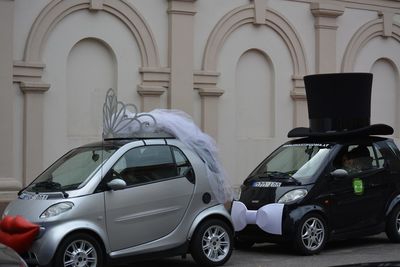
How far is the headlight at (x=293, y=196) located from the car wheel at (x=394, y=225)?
187 centimetres

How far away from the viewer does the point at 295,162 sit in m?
11.9

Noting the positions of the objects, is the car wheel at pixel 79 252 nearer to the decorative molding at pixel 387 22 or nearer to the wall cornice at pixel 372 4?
the wall cornice at pixel 372 4

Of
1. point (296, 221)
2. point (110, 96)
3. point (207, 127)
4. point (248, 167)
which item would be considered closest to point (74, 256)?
point (110, 96)

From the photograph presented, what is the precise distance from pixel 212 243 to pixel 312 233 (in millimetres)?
1842

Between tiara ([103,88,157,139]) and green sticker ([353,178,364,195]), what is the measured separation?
133 inches

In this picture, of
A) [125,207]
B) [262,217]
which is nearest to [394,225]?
[262,217]

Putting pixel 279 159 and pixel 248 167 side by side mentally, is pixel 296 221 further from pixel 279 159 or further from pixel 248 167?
pixel 248 167

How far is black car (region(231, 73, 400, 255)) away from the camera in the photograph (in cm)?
1115

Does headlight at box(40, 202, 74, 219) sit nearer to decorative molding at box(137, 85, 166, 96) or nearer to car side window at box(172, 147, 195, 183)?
car side window at box(172, 147, 195, 183)

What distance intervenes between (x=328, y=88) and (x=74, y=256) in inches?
244

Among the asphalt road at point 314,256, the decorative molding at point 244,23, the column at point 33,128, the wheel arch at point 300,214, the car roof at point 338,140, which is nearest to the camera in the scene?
the asphalt road at point 314,256

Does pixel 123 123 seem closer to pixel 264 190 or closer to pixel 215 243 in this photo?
pixel 215 243

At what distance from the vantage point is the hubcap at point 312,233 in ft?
36.6

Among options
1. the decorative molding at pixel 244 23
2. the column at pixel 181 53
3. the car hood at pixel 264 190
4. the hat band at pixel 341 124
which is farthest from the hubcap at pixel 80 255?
the decorative molding at pixel 244 23
